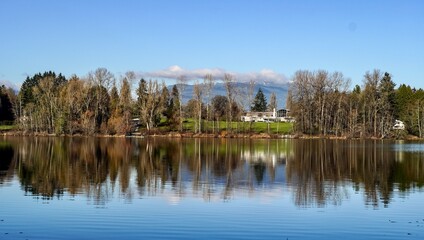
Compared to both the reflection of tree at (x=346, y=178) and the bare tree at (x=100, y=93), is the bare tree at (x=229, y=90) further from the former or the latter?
the reflection of tree at (x=346, y=178)

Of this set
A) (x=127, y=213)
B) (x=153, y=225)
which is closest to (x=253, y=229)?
(x=153, y=225)

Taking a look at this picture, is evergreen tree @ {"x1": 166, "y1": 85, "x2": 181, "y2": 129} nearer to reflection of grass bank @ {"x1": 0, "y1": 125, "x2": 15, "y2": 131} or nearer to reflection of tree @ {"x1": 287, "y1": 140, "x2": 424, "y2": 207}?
reflection of grass bank @ {"x1": 0, "y1": 125, "x2": 15, "y2": 131}

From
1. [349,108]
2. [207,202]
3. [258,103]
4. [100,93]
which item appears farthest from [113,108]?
[207,202]

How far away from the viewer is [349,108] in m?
125

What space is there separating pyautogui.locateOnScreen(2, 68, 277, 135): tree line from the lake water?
75.2 metres

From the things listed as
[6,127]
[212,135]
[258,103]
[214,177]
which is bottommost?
[214,177]

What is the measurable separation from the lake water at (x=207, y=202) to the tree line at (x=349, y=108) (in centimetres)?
7756

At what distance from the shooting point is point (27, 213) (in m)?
21.8

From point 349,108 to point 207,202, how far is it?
10466 centimetres

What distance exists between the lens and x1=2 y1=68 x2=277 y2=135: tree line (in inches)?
4695

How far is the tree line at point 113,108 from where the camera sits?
119 meters

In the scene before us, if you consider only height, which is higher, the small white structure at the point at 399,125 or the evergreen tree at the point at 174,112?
the evergreen tree at the point at 174,112

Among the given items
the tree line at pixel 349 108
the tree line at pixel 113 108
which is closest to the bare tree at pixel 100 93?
the tree line at pixel 113 108

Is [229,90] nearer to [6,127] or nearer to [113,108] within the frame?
[113,108]
